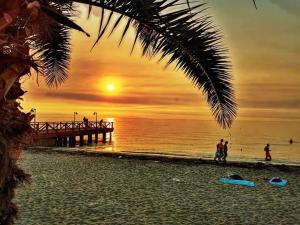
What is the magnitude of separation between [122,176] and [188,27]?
1209 centimetres

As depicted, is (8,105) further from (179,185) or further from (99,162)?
(99,162)

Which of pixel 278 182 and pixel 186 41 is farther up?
pixel 186 41

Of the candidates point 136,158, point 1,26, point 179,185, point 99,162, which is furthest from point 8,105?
point 136,158

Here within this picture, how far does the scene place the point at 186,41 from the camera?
181 inches

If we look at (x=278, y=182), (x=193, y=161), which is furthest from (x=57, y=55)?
(x=193, y=161)

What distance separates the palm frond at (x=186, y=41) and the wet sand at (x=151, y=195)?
496 centimetres

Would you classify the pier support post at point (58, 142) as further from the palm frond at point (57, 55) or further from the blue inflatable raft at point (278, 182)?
the palm frond at point (57, 55)

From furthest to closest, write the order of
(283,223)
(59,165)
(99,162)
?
(99,162) → (59,165) → (283,223)

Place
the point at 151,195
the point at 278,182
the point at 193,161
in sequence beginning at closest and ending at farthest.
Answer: the point at 151,195 → the point at 278,182 → the point at 193,161

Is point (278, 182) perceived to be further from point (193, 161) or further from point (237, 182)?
point (193, 161)

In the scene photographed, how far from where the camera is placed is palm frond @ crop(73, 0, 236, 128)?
430 centimetres

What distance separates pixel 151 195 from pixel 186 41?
329 inches

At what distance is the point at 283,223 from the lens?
370 inches

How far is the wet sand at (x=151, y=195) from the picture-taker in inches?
376
